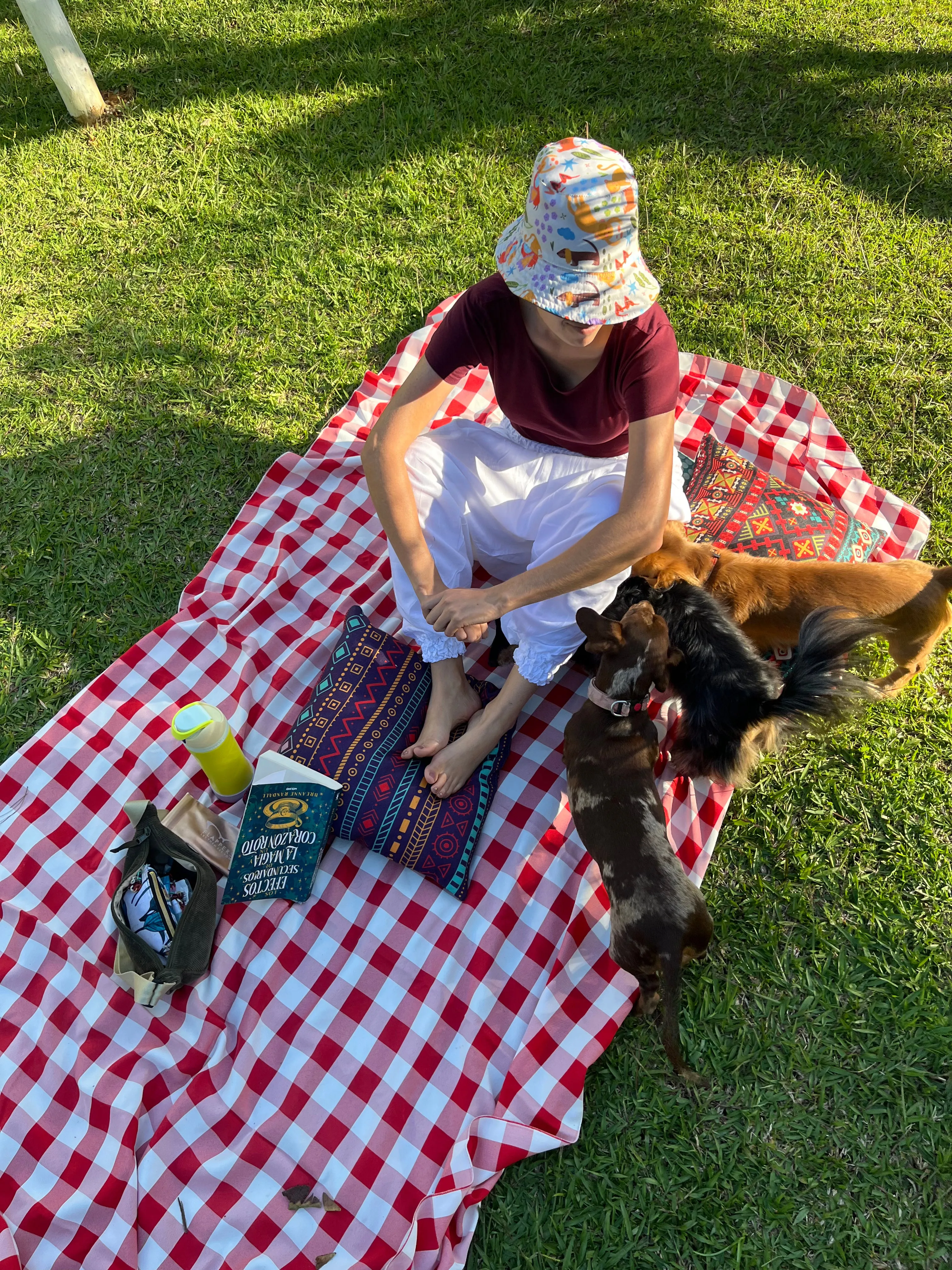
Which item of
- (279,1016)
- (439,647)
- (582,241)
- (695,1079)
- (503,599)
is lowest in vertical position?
(695,1079)

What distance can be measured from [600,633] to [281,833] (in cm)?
138

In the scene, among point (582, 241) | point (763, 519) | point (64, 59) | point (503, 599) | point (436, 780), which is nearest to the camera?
point (582, 241)

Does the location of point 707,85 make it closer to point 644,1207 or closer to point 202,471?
point 202,471

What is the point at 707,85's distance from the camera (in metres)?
5.42

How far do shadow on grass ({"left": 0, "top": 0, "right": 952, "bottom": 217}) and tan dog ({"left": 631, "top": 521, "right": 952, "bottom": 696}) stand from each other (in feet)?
10.5

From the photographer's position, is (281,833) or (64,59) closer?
(281,833)

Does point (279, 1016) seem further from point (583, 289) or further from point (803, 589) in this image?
point (583, 289)

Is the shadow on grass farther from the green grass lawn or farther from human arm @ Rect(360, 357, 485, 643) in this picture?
human arm @ Rect(360, 357, 485, 643)

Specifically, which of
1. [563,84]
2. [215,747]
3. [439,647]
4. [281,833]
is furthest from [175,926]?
[563,84]

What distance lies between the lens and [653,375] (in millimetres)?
2561

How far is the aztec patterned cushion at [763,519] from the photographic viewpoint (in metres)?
3.41

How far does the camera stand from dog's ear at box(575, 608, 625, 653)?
9.05 feet

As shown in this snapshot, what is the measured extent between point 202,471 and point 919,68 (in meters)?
5.49

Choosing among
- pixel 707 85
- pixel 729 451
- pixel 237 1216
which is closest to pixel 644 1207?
pixel 237 1216
